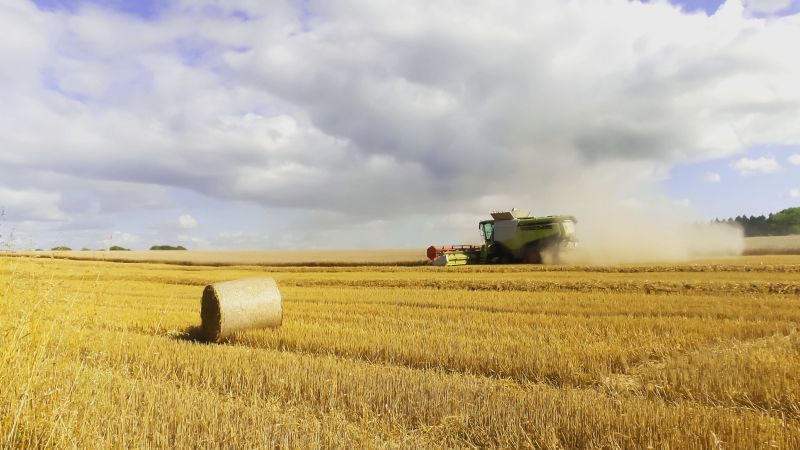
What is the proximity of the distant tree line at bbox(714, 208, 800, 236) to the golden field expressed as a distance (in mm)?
74896

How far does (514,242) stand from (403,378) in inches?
909

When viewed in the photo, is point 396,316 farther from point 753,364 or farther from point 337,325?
point 753,364

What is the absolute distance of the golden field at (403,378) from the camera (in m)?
4.45

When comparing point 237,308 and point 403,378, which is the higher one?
point 237,308

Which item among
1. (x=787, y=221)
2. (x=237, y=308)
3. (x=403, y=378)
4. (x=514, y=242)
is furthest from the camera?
(x=787, y=221)

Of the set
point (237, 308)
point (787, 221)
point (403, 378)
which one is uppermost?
point (787, 221)

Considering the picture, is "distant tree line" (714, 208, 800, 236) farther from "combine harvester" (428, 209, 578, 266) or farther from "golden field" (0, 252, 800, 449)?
"golden field" (0, 252, 800, 449)

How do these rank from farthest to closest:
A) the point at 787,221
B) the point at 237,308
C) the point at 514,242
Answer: the point at 787,221
the point at 514,242
the point at 237,308

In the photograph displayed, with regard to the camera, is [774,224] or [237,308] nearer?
[237,308]

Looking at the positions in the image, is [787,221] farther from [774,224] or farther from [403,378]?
[403,378]

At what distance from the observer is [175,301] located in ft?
50.8

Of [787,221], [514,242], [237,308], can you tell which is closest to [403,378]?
[237,308]

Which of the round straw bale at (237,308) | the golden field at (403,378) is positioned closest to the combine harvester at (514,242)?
the golden field at (403,378)

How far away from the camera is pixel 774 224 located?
7669cm
